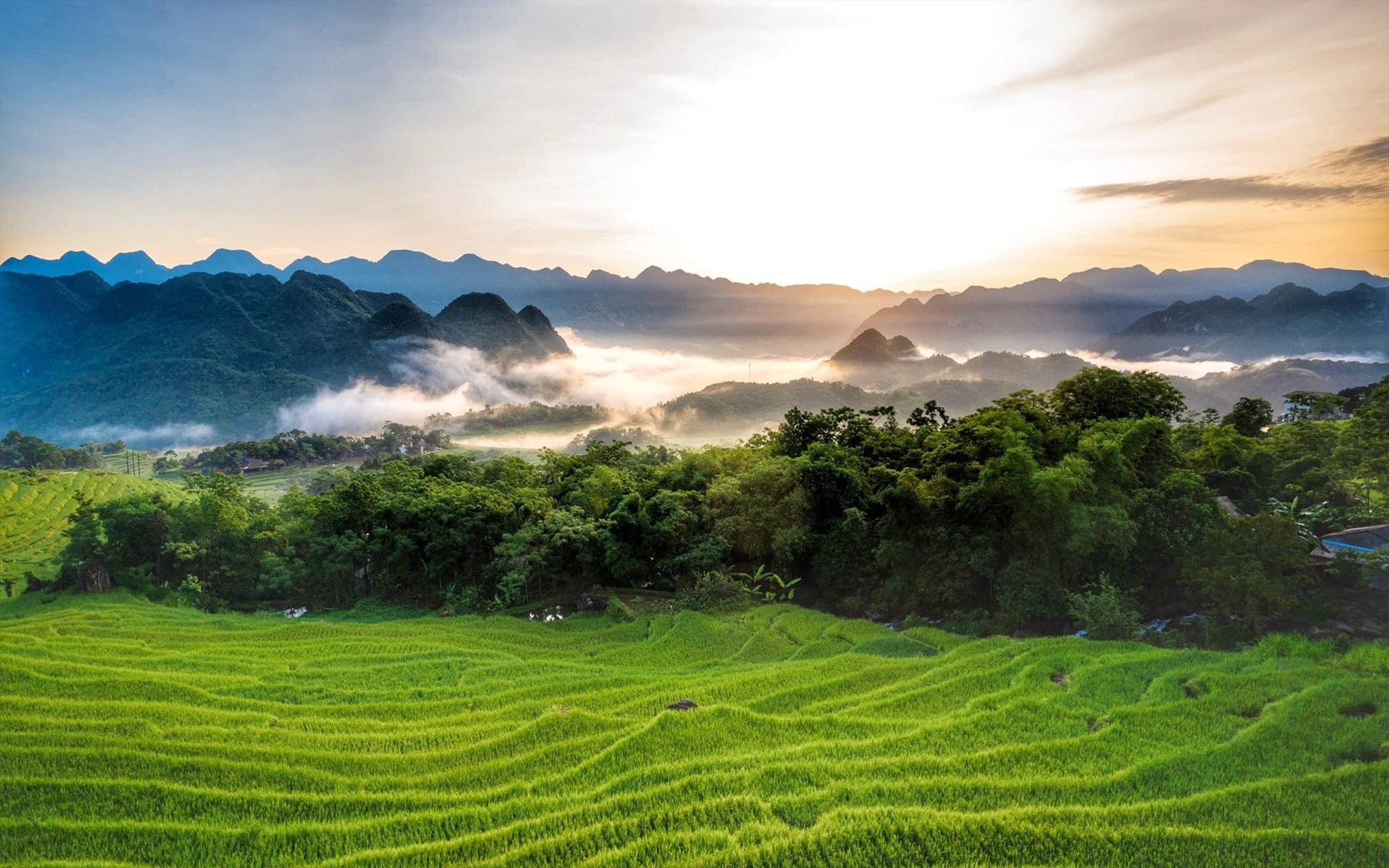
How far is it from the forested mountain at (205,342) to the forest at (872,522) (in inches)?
4279

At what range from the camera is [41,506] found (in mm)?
40344

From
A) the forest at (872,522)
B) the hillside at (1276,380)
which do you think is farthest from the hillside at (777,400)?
the forest at (872,522)

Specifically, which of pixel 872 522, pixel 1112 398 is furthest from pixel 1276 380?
pixel 872 522

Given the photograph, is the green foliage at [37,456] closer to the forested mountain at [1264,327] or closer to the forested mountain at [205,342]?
the forested mountain at [205,342]

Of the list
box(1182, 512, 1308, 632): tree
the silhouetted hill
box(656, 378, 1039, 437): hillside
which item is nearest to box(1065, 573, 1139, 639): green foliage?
box(1182, 512, 1308, 632): tree

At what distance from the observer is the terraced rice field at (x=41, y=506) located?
31.3 meters

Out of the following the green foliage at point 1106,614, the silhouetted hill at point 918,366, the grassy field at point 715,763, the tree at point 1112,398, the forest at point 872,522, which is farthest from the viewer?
the silhouetted hill at point 918,366

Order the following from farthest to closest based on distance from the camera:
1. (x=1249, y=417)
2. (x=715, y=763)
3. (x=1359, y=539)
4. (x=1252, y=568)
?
(x=1249, y=417)
(x=1359, y=539)
(x=1252, y=568)
(x=715, y=763)

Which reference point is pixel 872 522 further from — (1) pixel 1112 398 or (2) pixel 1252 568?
(1) pixel 1112 398

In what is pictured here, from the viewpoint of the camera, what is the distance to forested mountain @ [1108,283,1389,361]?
2131 inches

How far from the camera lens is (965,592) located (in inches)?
628

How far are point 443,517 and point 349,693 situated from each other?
37.1ft

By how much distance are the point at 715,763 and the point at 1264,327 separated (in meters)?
97.0

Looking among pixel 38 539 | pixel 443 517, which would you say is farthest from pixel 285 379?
pixel 443 517
